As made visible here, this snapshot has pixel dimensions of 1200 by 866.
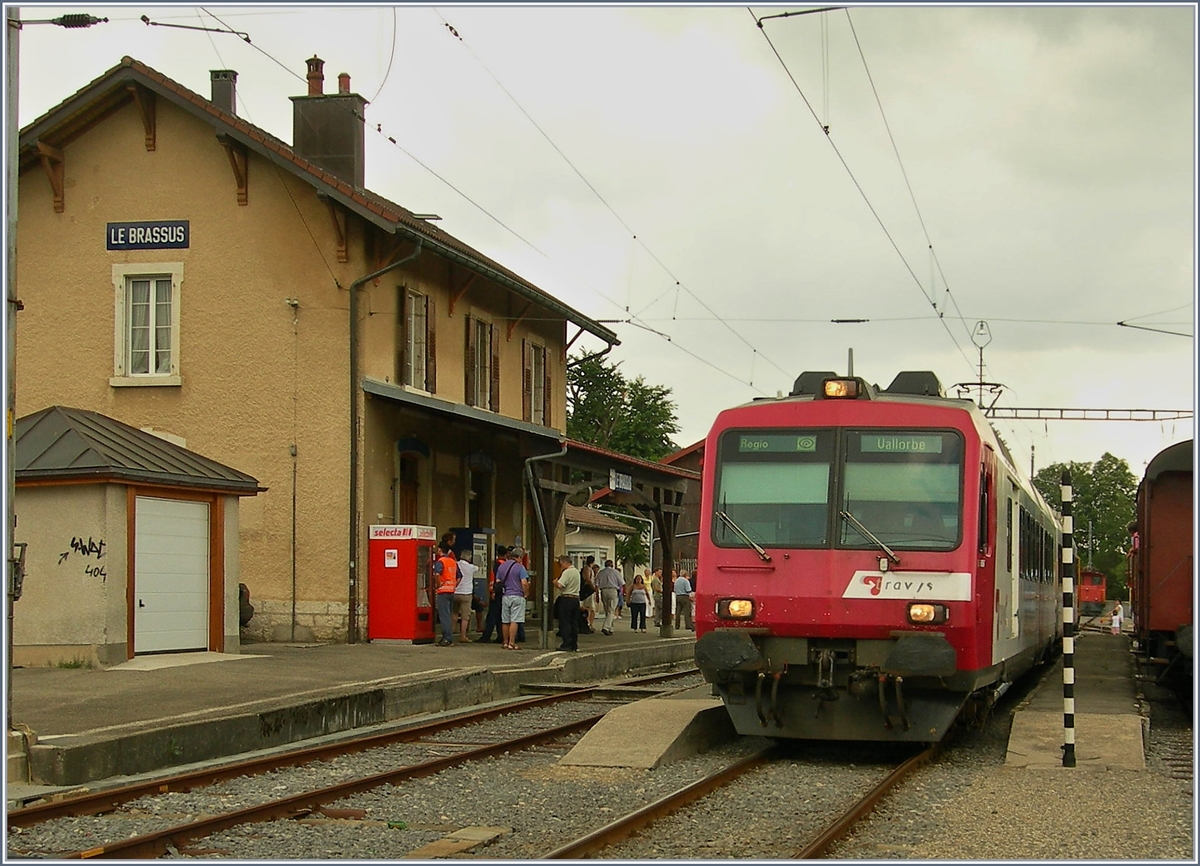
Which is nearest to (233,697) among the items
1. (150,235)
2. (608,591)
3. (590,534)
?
(150,235)

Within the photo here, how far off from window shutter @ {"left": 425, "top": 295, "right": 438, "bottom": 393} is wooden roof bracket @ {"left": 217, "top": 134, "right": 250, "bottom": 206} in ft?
11.0

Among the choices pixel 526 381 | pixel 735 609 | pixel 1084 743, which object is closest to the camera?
pixel 735 609

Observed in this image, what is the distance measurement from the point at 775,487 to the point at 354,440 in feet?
36.8

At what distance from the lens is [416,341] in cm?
2391

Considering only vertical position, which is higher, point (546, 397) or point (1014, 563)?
point (546, 397)

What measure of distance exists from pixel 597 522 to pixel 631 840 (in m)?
40.0

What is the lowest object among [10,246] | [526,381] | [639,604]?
[639,604]

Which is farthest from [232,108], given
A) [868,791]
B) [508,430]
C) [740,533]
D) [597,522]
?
[597,522]

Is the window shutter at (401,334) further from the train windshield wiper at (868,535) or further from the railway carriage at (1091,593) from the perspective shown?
the railway carriage at (1091,593)

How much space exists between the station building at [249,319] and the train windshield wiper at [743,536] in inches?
411

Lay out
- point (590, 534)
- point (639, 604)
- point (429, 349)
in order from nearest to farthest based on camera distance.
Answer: point (429, 349), point (639, 604), point (590, 534)

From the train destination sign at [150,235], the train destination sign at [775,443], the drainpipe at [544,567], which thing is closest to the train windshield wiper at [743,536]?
the train destination sign at [775,443]

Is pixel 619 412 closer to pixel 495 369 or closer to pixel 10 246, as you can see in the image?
pixel 495 369

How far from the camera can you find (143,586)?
16.5 m
